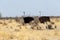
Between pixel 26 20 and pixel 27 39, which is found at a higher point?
pixel 27 39

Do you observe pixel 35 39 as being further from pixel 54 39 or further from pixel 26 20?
pixel 26 20

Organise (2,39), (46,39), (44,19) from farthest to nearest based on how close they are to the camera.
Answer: (44,19)
(46,39)
(2,39)

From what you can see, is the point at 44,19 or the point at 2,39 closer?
the point at 2,39

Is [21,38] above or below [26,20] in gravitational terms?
above

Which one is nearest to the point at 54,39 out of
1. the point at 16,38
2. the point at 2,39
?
the point at 16,38

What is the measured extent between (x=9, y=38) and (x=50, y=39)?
3.84 meters

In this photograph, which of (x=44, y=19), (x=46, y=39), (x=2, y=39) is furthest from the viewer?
(x=44, y=19)

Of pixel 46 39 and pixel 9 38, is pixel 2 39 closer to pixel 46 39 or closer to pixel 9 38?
pixel 9 38

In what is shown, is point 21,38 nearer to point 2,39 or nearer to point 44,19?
point 2,39

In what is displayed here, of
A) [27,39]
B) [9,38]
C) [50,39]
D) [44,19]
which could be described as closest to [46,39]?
[50,39]

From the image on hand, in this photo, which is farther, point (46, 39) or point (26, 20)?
point (26, 20)

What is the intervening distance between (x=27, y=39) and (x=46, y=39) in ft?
6.31

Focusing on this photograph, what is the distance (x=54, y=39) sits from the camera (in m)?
22.3

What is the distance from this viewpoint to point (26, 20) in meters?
50.0
